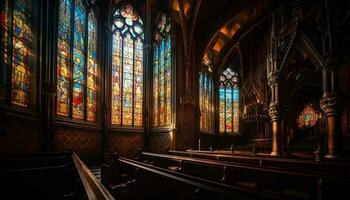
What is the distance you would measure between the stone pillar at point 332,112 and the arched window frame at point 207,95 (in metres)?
12.0

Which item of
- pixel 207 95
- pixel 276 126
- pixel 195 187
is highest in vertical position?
pixel 207 95

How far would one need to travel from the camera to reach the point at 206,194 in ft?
8.40

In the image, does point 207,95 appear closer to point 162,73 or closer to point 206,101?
point 206,101

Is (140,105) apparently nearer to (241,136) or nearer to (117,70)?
(117,70)

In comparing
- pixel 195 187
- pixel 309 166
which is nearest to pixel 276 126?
pixel 309 166

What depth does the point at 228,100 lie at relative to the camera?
73.3ft

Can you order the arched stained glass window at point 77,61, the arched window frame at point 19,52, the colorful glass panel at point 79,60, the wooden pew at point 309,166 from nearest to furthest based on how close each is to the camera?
the wooden pew at point 309,166, the arched window frame at point 19,52, the arched stained glass window at point 77,61, the colorful glass panel at point 79,60

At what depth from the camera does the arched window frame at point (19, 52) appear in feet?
24.8

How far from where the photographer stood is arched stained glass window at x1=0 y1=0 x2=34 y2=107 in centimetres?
760

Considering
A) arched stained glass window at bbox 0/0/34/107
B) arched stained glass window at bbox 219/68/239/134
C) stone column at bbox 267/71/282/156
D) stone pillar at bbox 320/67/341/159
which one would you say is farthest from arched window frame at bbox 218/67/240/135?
arched stained glass window at bbox 0/0/34/107

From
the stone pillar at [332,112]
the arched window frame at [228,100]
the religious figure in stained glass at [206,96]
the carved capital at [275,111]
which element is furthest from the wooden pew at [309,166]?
the arched window frame at [228,100]

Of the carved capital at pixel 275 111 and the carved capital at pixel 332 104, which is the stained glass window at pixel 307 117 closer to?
the carved capital at pixel 275 111

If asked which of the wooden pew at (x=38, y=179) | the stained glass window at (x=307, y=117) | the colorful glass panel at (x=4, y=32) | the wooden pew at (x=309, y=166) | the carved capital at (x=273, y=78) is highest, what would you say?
the colorful glass panel at (x=4, y=32)

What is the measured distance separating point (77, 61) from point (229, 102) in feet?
47.0
